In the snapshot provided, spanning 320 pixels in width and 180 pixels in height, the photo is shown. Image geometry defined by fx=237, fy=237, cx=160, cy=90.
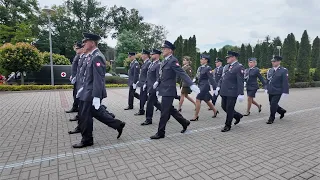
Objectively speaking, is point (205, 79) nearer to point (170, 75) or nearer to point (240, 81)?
point (240, 81)

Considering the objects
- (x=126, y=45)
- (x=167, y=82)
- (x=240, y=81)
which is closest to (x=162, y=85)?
(x=167, y=82)

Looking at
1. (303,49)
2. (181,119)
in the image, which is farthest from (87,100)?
(303,49)

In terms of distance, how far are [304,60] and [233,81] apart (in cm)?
2081

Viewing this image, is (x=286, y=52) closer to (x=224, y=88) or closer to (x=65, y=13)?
(x=224, y=88)

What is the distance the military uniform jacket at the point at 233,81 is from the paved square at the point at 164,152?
923 mm

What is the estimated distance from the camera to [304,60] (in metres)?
22.5

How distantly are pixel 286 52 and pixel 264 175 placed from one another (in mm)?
21269

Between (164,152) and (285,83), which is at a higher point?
(285,83)

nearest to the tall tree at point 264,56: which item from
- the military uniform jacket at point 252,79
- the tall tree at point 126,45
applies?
the tall tree at point 126,45

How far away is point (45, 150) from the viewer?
4.14 metres

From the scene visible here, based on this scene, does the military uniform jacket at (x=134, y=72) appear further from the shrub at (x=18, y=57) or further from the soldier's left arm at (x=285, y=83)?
the shrub at (x=18, y=57)

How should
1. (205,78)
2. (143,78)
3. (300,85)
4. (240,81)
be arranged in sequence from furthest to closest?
1. (300,85)
2. (143,78)
3. (205,78)
4. (240,81)

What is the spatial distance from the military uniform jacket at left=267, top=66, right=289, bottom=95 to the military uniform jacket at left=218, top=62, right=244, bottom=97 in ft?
5.19

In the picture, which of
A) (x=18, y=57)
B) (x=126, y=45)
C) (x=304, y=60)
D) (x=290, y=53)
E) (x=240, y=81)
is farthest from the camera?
(x=126, y=45)
